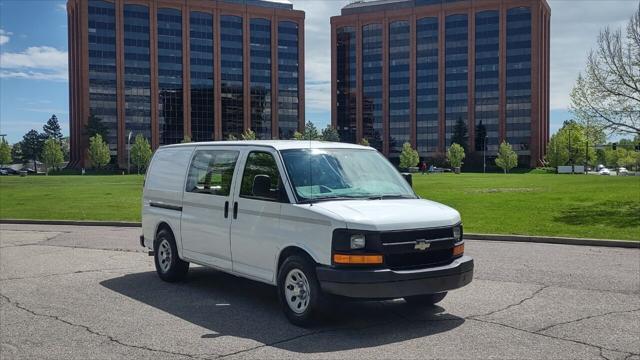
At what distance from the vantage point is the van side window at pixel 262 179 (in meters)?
7.10

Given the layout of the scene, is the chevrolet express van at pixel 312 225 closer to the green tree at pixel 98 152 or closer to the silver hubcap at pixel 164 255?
the silver hubcap at pixel 164 255

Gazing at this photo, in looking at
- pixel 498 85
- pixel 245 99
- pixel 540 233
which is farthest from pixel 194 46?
pixel 540 233

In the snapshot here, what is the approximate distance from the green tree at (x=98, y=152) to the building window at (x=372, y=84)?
59660mm

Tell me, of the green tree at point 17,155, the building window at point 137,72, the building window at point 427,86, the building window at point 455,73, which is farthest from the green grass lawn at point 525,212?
the green tree at point 17,155

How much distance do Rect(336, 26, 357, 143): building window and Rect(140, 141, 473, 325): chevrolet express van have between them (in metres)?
141

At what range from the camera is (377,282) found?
20.2ft

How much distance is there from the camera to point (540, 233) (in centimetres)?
1488

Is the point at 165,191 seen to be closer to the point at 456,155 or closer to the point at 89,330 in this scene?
the point at 89,330

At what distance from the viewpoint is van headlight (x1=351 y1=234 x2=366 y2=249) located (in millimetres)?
6211

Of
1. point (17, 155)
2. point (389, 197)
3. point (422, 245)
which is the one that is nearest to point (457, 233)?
point (422, 245)

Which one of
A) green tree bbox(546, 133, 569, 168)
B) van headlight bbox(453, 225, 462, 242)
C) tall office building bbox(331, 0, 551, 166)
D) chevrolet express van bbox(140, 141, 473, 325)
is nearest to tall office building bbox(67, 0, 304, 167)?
tall office building bbox(331, 0, 551, 166)

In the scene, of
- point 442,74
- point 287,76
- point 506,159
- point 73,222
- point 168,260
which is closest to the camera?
point 168,260

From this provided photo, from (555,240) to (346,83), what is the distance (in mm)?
140426

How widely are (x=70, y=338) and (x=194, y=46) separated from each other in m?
130
